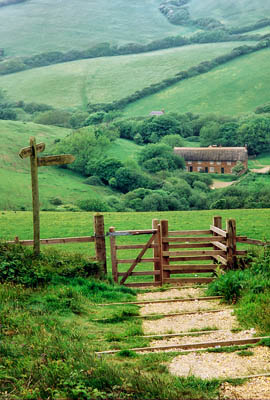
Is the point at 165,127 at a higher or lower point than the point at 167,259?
higher

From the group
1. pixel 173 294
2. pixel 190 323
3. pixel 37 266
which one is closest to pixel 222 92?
pixel 173 294

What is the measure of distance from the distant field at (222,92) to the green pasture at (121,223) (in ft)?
385

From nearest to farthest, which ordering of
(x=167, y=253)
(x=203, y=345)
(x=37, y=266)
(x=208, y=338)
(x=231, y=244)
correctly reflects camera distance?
1. (x=203, y=345)
2. (x=208, y=338)
3. (x=37, y=266)
4. (x=231, y=244)
5. (x=167, y=253)

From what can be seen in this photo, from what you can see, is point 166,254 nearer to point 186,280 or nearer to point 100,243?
point 186,280

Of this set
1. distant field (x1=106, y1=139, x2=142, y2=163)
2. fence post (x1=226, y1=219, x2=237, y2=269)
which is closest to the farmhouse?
A: distant field (x1=106, y1=139, x2=142, y2=163)

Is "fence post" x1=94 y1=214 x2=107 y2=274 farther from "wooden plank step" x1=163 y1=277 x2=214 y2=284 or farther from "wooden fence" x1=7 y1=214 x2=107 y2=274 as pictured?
"wooden plank step" x1=163 y1=277 x2=214 y2=284

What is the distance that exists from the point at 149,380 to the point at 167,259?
9.63 m

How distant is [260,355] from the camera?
7.12 metres

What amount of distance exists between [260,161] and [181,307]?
123 metres

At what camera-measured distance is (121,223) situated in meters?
39.7

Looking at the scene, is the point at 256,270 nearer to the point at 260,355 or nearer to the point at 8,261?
the point at 260,355

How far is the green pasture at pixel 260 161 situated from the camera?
403ft

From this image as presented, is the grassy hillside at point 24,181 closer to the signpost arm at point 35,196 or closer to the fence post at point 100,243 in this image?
the fence post at point 100,243

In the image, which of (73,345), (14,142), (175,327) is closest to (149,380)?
(73,345)
